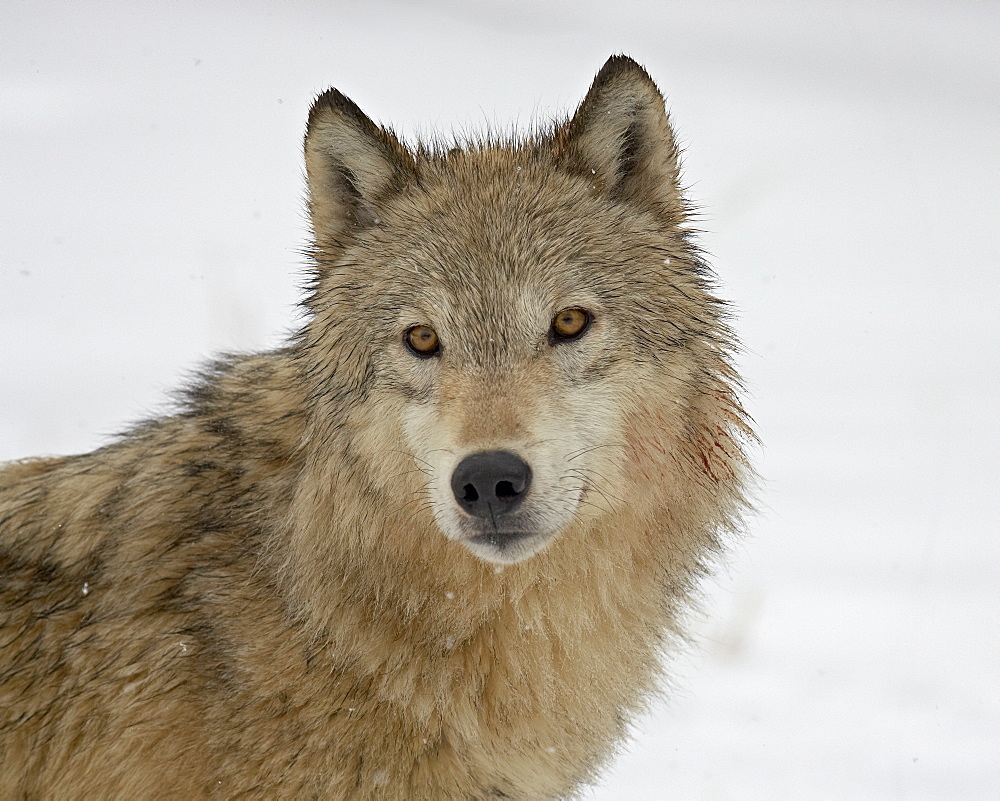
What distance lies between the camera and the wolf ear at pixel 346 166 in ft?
11.1

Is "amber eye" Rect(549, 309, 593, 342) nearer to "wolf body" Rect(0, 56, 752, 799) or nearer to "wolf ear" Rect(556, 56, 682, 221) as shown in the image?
"wolf body" Rect(0, 56, 752, 799)

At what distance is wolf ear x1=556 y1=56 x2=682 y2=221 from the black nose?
120cm

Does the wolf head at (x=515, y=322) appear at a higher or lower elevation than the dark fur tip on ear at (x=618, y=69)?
lower

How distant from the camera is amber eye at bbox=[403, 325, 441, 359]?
10.7 feet

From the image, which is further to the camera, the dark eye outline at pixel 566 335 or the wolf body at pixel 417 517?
the dark eye outline at pixel 566 335

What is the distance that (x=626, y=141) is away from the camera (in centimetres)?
354

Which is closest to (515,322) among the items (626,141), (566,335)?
(566,335)

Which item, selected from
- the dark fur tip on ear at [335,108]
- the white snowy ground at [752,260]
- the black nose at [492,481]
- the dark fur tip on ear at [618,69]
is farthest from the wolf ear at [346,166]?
the black nose at [492,481]

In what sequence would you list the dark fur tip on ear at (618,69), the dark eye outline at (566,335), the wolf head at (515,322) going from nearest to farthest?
the wolf head at (515,322) < the dark eye outline at (566,335) < the dark fur tip on ear at (618,69)

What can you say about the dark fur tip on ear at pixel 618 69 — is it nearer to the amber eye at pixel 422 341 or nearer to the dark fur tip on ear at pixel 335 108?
the dark fur tip on ear at pixel 335 108

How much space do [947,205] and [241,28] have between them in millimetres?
10749

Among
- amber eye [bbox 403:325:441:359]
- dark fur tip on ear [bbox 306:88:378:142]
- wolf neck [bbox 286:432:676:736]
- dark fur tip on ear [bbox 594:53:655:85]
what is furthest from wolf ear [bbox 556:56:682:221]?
wolf neck [bbox 286:432:676:736]

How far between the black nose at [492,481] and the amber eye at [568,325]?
0.53 m

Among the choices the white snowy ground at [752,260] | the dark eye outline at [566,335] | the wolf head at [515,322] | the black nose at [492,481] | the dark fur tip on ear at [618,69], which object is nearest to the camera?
the black nose at [492,481]
